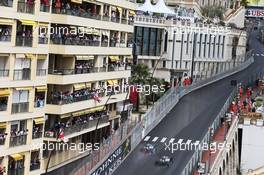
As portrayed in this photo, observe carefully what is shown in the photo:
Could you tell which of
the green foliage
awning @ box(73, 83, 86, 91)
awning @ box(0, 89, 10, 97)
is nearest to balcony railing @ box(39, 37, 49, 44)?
awning @ box(0, 89, 10, 97)

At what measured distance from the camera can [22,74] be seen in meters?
58.4

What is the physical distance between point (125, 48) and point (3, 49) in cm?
3042

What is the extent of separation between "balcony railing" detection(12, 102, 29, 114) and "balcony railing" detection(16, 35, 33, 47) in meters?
4.24

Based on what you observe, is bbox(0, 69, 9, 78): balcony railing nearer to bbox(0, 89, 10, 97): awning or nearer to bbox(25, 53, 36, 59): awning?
bbox(0, 89, 10, 97): awning

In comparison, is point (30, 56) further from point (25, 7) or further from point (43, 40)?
point (25, 7)

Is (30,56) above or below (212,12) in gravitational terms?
below

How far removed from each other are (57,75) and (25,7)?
9.60m

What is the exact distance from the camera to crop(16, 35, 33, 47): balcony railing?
57062mm

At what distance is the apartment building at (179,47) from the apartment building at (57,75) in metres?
32.5

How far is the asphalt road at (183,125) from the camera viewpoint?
70.2m

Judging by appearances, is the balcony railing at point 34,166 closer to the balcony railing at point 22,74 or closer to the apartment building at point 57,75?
the apartment building at point 57,75

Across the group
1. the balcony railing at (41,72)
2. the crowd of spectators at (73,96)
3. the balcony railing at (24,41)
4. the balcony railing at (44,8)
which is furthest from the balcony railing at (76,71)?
the balcony railing at (24,41)

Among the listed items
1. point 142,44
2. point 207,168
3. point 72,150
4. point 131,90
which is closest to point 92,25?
point 72,150

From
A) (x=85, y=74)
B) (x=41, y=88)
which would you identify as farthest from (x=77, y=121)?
(x=41, y=88)
